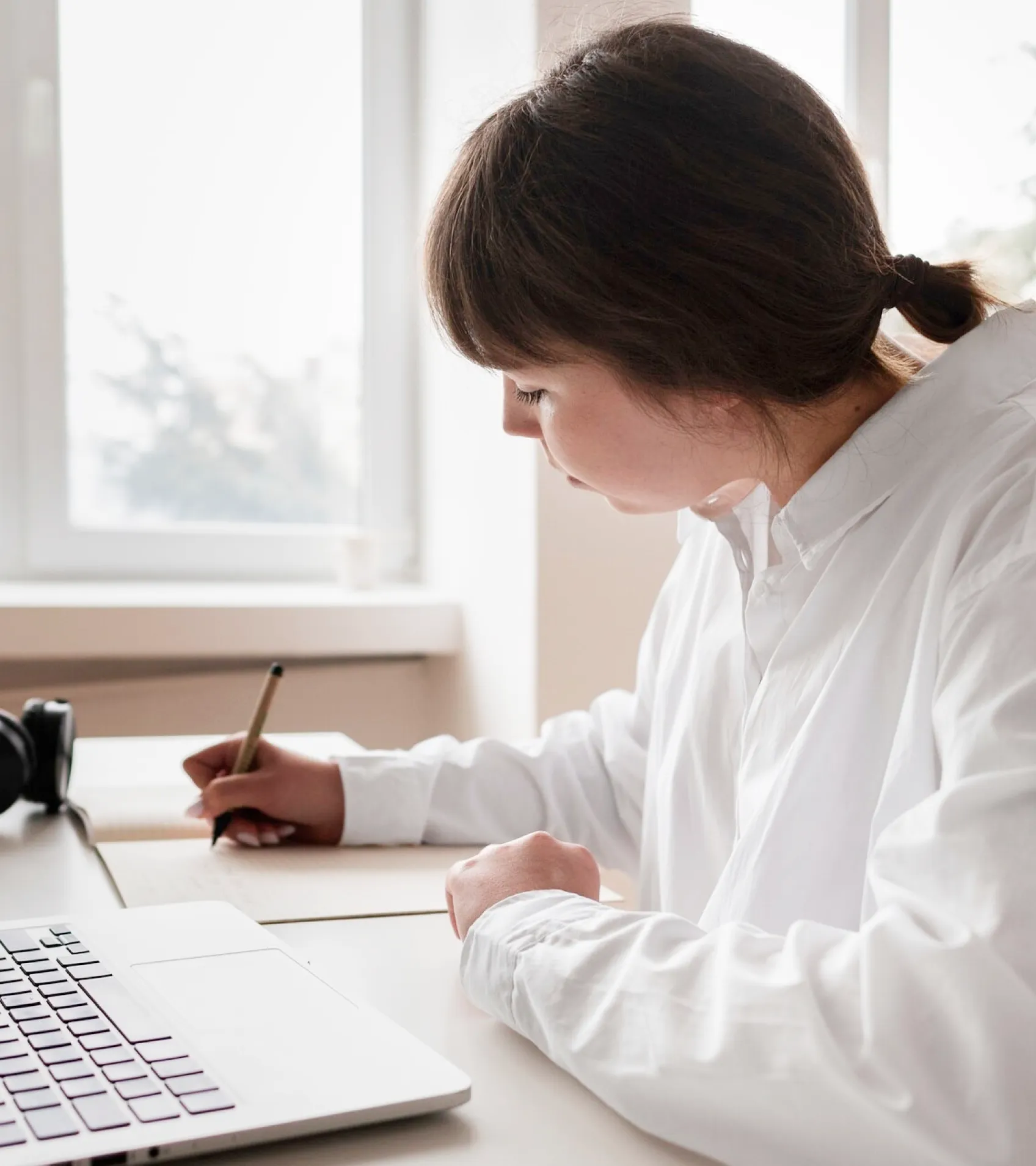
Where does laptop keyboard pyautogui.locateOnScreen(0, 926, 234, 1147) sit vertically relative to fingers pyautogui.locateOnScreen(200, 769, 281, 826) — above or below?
above

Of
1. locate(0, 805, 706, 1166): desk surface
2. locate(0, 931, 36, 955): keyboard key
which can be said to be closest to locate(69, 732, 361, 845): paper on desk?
locate(0, 805, 706, 1166): desk surface

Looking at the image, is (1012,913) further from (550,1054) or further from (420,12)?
(420,12)

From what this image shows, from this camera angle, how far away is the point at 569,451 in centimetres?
88

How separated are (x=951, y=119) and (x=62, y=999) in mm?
2361

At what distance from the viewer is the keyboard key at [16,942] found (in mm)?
697

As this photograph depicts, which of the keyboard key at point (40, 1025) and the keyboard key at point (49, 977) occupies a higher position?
the keyboard key at point (40, 1025)

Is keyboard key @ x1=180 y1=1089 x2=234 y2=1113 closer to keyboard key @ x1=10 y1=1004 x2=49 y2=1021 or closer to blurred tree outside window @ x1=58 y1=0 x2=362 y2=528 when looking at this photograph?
keyboard key @ x1=10 y1=1004 x2=49 y2=1021

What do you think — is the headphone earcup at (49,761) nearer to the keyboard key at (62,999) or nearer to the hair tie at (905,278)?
the keyboard key at (62,999)

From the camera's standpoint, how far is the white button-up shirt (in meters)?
0.51

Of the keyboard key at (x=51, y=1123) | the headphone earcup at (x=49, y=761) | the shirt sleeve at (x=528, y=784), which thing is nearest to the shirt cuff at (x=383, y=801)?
the shirt sleeve at (x=528, y=784)

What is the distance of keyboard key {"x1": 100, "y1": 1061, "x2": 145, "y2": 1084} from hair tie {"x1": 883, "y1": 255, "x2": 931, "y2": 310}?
646 millimetres

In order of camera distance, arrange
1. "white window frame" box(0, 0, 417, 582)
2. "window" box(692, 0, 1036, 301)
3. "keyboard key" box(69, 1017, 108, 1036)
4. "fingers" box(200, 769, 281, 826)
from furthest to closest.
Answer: "window" box(692, 0, 1036, 301) < "white window frame" box(0, 0, 417, 582) < "fingers" box(200, 769, 281, 826) < "keyboard key" box(69, 1017, 108, 1036)

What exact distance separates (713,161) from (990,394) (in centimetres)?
22

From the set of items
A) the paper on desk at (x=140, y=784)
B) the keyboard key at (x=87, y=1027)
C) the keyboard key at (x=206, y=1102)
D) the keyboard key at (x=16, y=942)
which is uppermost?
the keyboard key at (x=206, y=1102)
